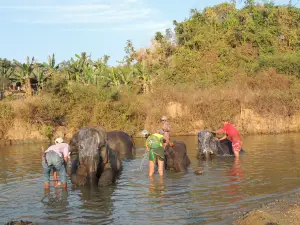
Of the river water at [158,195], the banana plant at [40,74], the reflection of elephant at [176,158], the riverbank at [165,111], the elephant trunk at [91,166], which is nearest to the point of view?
the river water at [158,195]

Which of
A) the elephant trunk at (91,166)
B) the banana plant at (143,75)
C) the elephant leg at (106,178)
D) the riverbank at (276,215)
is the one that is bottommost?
the riverbank at (276,215)

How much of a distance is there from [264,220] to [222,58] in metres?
35.5

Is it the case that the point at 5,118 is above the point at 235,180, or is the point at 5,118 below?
above

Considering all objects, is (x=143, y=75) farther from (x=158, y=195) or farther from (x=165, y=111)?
(x=158, y=195)

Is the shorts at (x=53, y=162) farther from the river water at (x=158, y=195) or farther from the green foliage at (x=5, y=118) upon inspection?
the green foliage at (x=5, y=118)

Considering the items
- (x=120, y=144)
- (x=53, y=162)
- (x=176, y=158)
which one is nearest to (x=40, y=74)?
(x=120, y=144)

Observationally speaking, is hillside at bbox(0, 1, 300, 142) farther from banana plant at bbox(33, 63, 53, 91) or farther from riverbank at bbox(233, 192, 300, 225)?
riverbank at bbox(233, 192, 300, 225)

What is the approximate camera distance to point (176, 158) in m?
14.2

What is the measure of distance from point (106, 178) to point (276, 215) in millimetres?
5080

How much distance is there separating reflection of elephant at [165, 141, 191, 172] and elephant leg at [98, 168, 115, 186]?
248 centimetres

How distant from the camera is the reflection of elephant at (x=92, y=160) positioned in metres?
11.6

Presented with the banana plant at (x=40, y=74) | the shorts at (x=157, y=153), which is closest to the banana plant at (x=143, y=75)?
the banana plant at (x=40, y=74)

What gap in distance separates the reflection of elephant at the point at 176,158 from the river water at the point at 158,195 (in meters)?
0.29

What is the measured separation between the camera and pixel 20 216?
9234 mm
